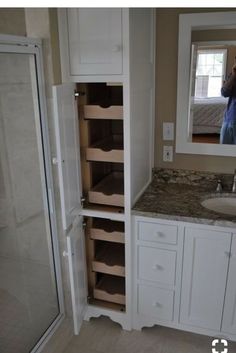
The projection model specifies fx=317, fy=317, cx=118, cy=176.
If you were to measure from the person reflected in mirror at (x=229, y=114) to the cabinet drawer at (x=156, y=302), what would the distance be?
1.04m

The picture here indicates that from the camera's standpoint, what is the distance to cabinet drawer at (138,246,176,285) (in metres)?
1.87

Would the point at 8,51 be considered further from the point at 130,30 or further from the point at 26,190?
the point at 26,190

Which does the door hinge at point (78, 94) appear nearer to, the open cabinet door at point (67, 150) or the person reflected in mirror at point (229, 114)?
the open cabinet door at point (67, 150)

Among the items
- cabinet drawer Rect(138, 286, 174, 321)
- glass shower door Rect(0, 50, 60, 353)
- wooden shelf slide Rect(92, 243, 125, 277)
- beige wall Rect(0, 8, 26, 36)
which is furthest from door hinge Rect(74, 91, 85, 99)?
cabinet drawer Rect(138, 286, 174, 321)

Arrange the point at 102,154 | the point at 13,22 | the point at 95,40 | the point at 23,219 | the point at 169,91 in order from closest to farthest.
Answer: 1. the point at 95,40
2. the point at 13,22
3. the point at 102,154
4. the point at 169,91
5. the point at 23,219

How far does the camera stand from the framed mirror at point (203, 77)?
1.91m

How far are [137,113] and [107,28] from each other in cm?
47

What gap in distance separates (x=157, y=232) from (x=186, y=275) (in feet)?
1.03

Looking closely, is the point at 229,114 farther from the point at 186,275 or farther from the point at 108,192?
the point at 186,275

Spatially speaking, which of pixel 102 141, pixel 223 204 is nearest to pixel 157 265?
pixel 223 204

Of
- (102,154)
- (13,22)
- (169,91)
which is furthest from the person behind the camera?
(169,91)

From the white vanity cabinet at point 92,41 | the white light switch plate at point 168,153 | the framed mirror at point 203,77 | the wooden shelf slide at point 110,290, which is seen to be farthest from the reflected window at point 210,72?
the wooden shelf slide at point 110,290

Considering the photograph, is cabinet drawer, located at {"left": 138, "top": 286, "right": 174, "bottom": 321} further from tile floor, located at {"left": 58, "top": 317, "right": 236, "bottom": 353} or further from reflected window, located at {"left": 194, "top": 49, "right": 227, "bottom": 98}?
reflected window, located at {"left": 194, "top": 49, "right": 227, "bottom": 98}

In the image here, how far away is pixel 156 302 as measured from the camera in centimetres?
199
